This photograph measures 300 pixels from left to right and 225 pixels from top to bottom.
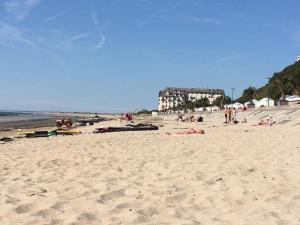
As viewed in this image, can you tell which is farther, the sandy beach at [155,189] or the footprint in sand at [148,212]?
the footprint in sand at [148,212]

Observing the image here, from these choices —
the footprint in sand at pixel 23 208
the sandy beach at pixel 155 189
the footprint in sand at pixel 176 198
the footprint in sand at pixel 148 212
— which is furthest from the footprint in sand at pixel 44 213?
the footprint in sand at pixel 176 198

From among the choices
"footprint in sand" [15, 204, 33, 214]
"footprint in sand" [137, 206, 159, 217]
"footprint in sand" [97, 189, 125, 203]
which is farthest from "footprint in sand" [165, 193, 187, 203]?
"footprint in sand" [15, 204, 33, 214]

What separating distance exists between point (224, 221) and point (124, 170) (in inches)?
168

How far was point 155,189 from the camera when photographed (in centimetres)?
743

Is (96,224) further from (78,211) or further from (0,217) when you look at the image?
(0,217)

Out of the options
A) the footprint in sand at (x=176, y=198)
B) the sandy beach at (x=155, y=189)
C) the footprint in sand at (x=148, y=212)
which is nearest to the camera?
the sandy beach at (x=155, y=189)

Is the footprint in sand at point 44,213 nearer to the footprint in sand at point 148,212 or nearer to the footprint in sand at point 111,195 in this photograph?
the footprint in sand at point 111,195

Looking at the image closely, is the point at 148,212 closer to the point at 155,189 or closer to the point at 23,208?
the point at 155,189

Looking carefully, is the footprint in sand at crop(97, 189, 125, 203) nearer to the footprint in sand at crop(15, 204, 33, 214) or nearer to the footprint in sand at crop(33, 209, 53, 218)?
the footprint in sand at crop(33, 209, 53, 218)

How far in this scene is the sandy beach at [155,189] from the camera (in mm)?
5721

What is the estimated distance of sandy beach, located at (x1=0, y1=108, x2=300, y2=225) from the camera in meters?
5.72

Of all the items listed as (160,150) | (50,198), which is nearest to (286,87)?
(160,150)

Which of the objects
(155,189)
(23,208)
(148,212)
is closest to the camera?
(148,212)

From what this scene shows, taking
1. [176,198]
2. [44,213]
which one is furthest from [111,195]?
[44,213]
